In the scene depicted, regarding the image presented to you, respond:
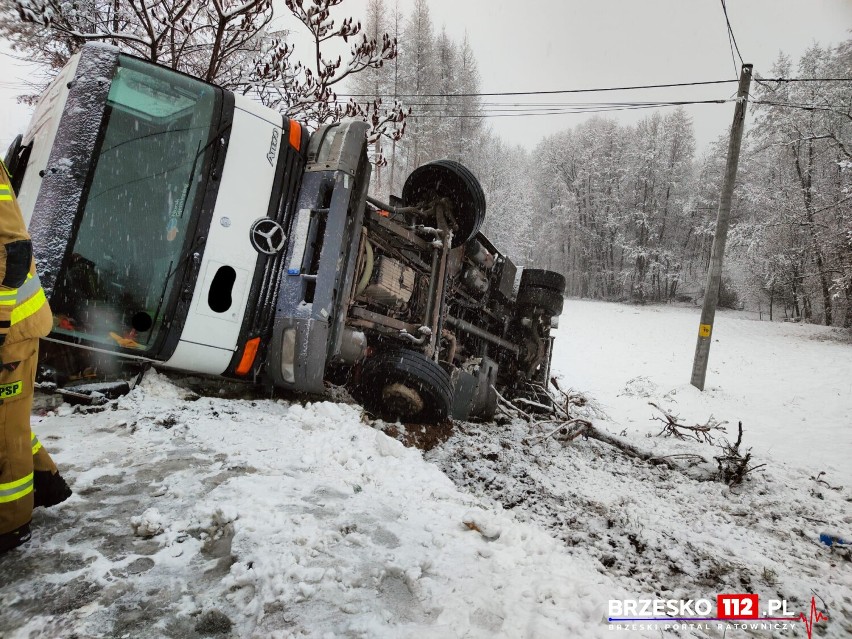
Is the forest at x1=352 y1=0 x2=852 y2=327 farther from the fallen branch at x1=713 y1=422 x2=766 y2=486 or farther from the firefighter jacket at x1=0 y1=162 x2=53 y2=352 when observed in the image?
the firefighter jacket at x1=0 y1=162 x2=53 y2=352

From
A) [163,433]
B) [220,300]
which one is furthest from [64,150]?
[163,433]

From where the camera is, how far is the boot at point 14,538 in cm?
152

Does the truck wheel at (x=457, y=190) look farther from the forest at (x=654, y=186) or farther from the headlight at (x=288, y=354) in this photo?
the forest at (x=654, y=186)

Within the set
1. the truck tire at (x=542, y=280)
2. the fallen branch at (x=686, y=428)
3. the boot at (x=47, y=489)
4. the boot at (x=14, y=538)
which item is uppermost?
the truck tire at (x=542, y=280)

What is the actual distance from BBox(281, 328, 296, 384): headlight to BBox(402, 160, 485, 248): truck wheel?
224cm

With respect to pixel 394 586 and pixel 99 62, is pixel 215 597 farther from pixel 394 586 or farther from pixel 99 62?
pixel 99 62

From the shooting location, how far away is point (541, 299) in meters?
6.49

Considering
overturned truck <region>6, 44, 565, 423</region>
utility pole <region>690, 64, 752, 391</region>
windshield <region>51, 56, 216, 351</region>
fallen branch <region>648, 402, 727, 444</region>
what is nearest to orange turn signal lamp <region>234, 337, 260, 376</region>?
overturned truck <region>6, 44, 565, 423</region>

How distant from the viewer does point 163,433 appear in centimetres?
277

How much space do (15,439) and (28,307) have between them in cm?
50

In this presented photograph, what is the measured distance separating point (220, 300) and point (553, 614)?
9.13 ft

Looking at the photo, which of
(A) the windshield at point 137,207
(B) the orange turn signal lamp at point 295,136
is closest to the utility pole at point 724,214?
(B) the orange turn signal lamp at point 295,136

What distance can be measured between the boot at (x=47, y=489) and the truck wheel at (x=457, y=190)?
3812mm

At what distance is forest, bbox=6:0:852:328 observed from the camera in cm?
630
